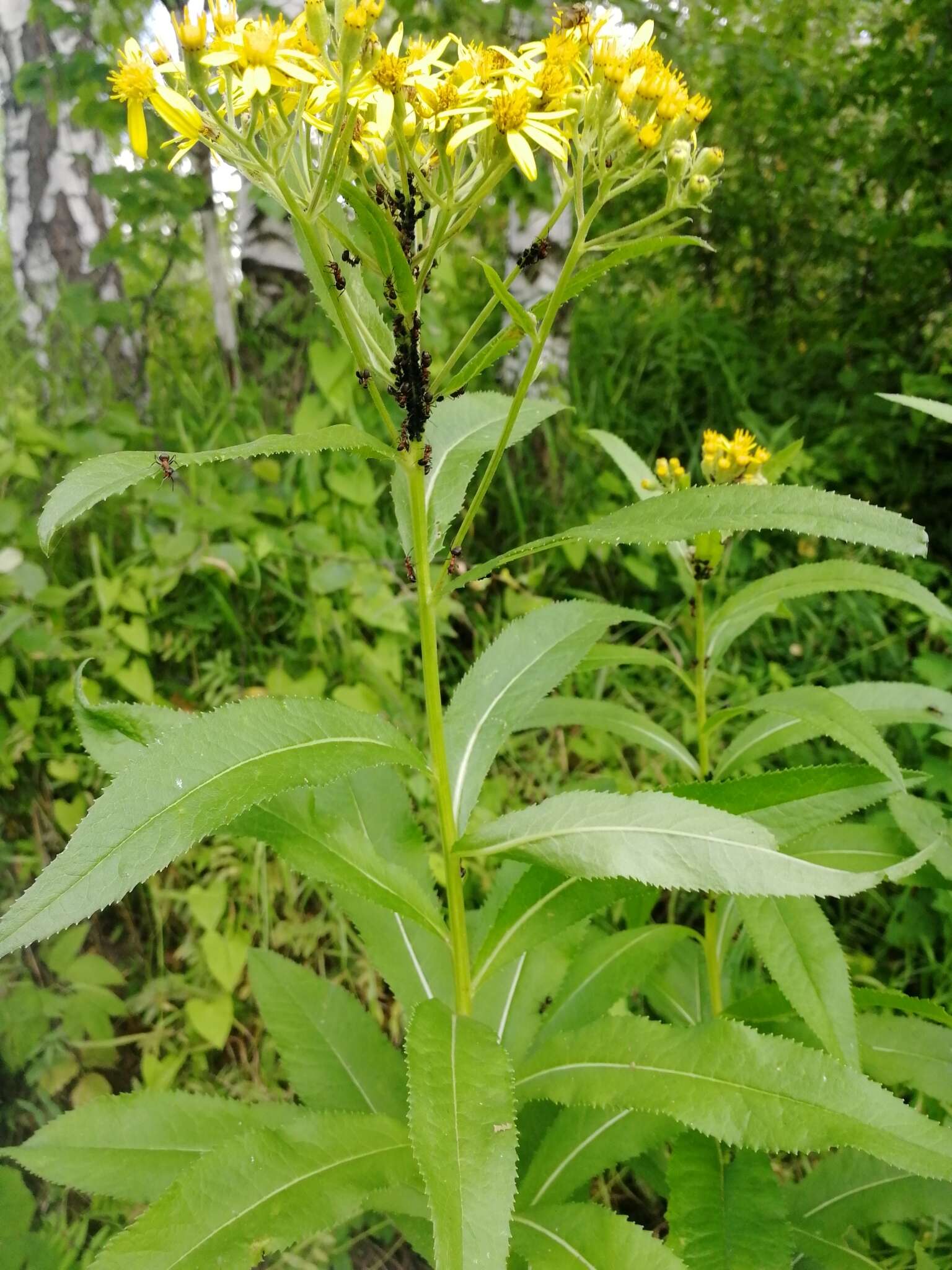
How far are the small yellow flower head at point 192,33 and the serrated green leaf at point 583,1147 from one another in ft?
4.35

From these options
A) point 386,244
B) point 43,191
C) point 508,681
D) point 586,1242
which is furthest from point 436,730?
point 43,191

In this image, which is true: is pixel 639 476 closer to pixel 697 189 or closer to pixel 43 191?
pixel 697 189

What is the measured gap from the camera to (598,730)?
2.27 metres

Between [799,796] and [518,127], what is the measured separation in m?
0.79

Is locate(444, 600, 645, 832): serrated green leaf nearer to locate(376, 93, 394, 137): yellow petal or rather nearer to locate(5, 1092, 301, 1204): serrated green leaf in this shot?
locate(5, 1092, 301, 1204): serrated green leaf

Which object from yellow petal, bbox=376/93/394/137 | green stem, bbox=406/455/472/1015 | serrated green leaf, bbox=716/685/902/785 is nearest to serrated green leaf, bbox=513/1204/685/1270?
green stem, bbox=406/455/472/1015

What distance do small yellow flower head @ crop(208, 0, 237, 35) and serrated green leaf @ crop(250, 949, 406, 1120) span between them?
122cm

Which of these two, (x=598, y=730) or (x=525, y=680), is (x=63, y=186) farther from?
(x=525, y=680)

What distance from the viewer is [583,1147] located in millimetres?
1171

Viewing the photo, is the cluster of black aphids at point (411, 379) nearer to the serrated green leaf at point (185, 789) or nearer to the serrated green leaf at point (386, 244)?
the serrated green leaf at point (386, 244)

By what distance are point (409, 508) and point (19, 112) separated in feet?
11.0

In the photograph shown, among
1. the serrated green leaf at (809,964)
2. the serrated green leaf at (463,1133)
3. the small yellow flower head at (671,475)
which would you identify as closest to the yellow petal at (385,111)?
the small yellow flower head at (671,475)

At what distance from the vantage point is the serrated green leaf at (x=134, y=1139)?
1099mm

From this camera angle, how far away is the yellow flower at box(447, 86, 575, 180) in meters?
0.80
